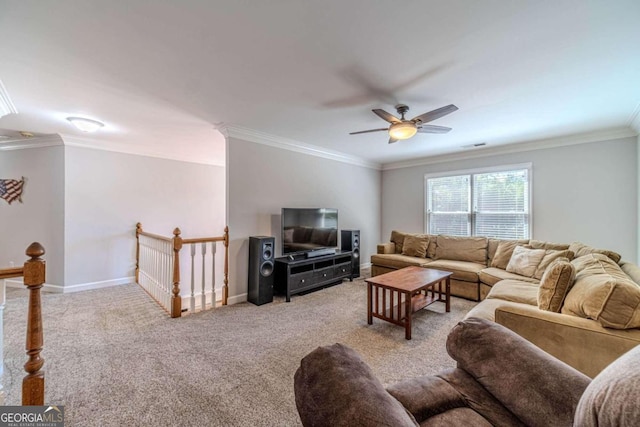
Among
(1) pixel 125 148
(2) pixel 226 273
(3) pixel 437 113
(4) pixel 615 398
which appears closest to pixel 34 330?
(2) pixel 226 273

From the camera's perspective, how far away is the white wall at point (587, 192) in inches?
144

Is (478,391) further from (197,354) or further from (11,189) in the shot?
(11,189)

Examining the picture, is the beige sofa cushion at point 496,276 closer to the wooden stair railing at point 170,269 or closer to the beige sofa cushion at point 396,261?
the beige sofa cushion at point 396,261

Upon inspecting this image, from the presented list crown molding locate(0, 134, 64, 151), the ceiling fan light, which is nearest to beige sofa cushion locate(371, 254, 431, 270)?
the ceiling fan light

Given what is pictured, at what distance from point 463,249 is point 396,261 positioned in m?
1.16

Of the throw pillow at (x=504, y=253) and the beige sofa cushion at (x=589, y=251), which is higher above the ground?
the beige sofa cushion at (x=589, y=251)

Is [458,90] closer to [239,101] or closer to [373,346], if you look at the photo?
[239,101]

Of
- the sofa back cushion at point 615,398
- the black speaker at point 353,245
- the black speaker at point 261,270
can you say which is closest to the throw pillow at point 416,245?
the black speaker at point 353,245

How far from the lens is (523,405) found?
3.29 ft

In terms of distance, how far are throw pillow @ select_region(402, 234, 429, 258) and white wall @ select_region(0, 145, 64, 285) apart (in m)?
5.89

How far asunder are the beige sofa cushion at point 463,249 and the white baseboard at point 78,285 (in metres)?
5.69

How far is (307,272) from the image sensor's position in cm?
403

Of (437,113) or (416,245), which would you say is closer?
(437,113)

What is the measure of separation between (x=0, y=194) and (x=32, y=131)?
1.47 meters
